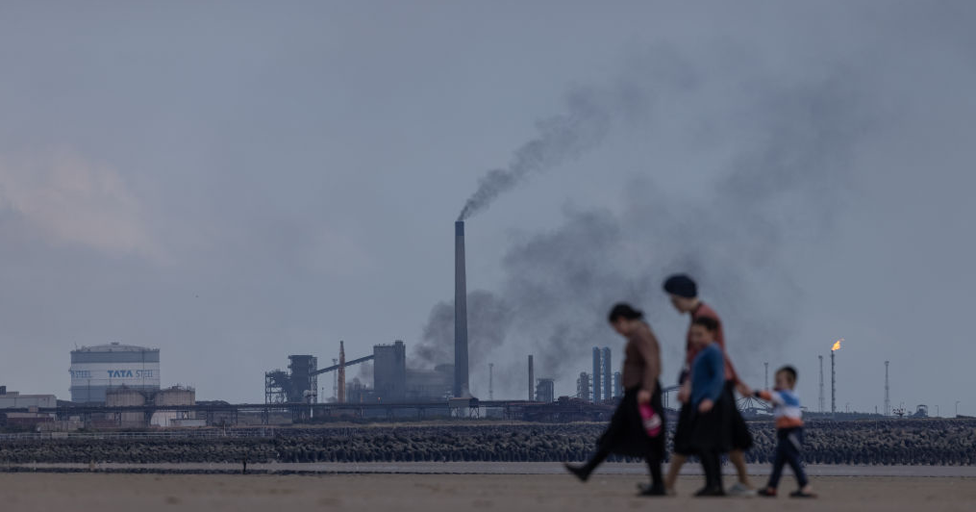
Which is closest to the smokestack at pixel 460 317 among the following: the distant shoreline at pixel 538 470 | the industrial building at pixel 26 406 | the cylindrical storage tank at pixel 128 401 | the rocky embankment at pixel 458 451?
the cylindrical storage tank at pixel 128 401

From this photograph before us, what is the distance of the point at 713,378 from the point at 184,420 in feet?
402

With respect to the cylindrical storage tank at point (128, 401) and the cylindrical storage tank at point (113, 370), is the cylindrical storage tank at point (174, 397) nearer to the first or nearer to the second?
the cylindrical storage tank at point (128, 401)

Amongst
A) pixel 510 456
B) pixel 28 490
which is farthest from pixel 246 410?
pixel 28 490

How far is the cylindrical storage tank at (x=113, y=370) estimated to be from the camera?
635ft

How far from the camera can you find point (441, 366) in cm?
16250

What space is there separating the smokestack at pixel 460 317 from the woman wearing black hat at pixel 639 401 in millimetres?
108594

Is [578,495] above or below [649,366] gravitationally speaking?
below

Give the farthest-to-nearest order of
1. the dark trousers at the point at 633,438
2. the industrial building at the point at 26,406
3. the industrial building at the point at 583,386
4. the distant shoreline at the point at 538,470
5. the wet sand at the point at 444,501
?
the industrial building at the point at 583,386, the industrial building at the point at 26,406, the distant shoreline at the point at 538,470, the dark trousers at the point at 633,438, the wet sand at the point at 444,501

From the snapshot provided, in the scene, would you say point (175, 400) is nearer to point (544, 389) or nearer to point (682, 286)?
point (544, 389)

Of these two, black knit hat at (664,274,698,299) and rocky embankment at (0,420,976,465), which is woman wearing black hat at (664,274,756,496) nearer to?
black knit hat at (664,274,698,299)

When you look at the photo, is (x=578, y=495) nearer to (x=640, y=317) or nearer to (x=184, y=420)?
(x=640, y=317)

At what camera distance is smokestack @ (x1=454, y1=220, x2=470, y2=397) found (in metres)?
122

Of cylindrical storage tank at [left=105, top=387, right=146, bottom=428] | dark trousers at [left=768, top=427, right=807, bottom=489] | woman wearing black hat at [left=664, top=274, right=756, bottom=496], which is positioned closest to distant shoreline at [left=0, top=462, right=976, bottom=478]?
dark trousers at [left=768, top=427, right=807, bottom=489]

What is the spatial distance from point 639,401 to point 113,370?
18922 centimetres
